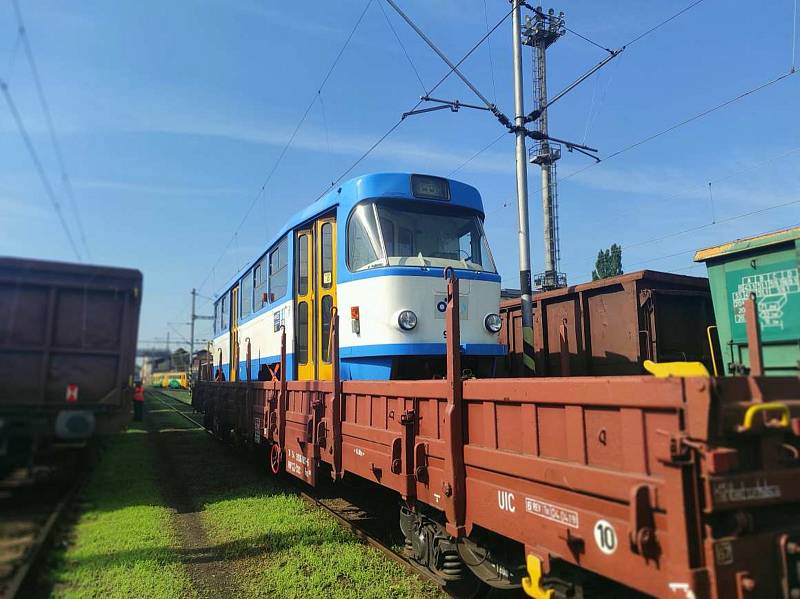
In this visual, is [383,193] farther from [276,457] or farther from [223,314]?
[223,314]

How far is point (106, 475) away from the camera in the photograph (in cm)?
232

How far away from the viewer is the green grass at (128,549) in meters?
2.95

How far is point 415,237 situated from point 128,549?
14.6 feet

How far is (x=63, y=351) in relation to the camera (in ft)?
5.63

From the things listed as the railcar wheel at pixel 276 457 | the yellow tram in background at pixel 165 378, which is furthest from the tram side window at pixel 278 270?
the railcar wheel at pixel 276 457

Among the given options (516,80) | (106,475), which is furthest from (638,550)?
(516,80)

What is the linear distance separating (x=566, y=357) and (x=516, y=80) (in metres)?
6.82

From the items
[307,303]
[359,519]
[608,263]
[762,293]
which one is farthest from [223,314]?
[608,263]

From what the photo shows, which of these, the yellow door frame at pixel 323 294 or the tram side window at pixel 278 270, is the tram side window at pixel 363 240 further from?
the tram side window at pixel 278 270

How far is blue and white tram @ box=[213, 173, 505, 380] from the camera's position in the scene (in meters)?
6.25

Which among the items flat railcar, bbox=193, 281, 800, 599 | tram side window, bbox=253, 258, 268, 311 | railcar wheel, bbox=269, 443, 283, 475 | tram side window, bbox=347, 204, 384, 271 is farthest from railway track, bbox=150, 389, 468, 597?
tram side window, bbox=253, 258, 268, 311

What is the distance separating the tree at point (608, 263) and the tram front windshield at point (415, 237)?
39275mm

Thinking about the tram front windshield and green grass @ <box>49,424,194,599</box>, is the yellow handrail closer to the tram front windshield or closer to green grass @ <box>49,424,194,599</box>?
green grass @ <box>49,424,194,599</box>

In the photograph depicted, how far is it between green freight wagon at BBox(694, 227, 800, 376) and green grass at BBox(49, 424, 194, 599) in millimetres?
5453
